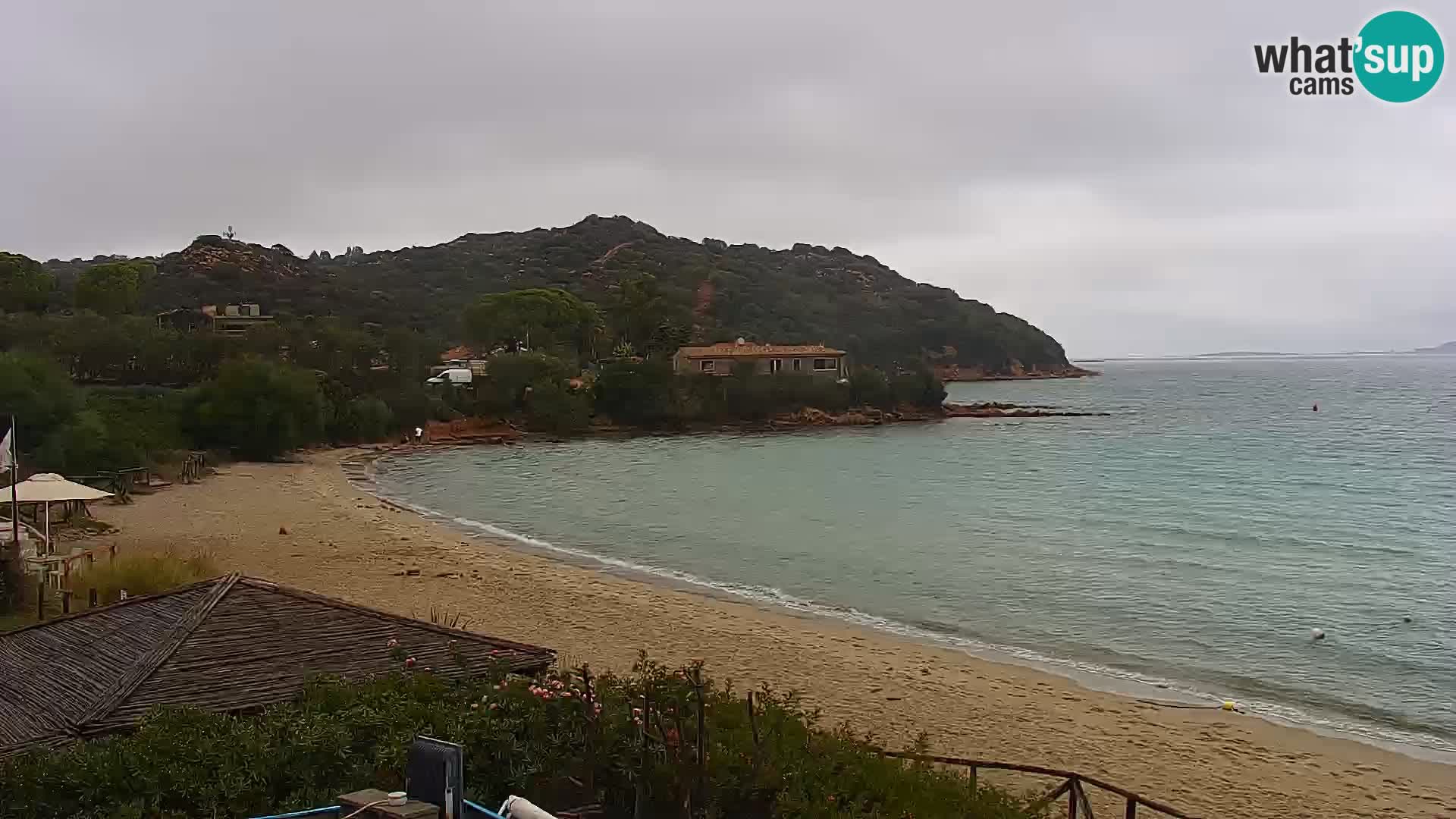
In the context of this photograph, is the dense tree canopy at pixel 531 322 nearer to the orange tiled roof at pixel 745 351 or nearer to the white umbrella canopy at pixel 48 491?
the orange tiled roof at pixel 745 351

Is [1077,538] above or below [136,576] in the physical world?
below

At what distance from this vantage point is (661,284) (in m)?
127

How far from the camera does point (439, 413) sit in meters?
64.8

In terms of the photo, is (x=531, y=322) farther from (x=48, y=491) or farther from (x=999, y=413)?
(x=48, y=491)

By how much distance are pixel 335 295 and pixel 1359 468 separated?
282 ft

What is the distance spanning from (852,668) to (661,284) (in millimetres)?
113717

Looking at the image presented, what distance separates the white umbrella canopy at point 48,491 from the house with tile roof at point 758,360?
58.6 meters

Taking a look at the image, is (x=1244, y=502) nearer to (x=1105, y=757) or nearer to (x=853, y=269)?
(x=1105, y=757)

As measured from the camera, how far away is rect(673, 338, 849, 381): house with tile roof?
78875 millimetres

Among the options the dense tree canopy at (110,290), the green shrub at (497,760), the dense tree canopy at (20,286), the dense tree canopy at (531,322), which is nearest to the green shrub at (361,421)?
the dense tree canopy at (110,290)

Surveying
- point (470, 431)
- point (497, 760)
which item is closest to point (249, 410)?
point (470, 431)

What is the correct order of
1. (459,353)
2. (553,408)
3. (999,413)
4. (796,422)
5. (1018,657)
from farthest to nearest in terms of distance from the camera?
(459,353) < (999,413) < (796,422) < (553,408) < (1018,657)

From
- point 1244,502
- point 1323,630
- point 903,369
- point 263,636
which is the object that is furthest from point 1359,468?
point 903,369

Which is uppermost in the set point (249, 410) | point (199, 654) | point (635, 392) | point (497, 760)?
point (635, 392)
